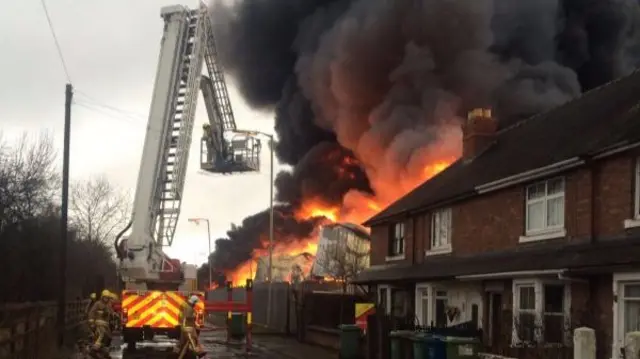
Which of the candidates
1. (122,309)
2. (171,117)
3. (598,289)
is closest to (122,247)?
(122,309)

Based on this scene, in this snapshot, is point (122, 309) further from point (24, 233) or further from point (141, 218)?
point (141, 218)

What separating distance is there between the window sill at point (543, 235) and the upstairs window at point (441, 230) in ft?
14.3

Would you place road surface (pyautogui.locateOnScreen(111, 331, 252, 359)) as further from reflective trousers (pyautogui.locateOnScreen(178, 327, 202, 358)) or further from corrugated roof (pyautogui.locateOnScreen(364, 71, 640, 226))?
corrugated roof (pyautogui.locateOnScreen(364, 71, 640, 226))

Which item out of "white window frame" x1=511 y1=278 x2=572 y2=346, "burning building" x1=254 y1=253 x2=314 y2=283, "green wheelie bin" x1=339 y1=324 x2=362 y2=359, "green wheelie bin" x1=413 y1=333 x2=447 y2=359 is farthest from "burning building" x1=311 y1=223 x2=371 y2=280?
"green wheelie bin" x1=413 y1=333 x2=447 y2=359

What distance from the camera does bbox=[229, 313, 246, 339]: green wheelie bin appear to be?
26848 mm

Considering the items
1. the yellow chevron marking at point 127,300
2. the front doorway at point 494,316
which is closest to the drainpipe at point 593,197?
the front doorway at point 494,316

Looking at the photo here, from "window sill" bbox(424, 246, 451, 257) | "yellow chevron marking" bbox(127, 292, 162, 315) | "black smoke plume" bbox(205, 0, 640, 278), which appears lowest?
"yellow chevron marking" bbox(127, 292, 162, 315)

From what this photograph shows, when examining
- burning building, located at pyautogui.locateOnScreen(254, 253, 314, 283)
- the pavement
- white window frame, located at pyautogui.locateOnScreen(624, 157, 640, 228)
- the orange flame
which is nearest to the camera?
white window frame, located at pyautogui.locateOnScreen(624, 157, 640, 228)

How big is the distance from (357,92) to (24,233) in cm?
2642

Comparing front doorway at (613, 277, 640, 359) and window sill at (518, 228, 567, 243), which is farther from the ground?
window sill at (518, 228, 567, 243)

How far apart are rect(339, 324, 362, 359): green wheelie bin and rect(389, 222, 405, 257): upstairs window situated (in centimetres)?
548

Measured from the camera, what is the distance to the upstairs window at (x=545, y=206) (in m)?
16.4

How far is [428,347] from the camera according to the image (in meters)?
15.0

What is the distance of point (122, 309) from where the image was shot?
722 inches
